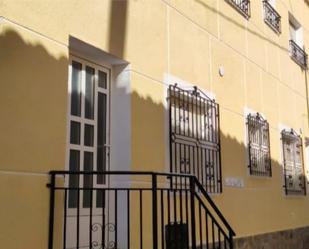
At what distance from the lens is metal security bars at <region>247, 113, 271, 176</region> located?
8148mm

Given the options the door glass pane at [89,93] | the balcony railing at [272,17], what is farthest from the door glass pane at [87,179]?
→ the balcony railing at [272,17]

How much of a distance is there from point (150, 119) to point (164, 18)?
4.69 feet

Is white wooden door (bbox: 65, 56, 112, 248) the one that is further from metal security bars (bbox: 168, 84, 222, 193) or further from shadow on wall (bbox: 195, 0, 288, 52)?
shadow on wall (bbox: 195, 0, 288, 52)

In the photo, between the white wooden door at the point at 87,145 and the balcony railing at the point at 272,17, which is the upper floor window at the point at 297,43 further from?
the white wooden door at the point at 87,145

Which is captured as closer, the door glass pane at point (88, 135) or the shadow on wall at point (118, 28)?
the door glass pane at point (88, 135)

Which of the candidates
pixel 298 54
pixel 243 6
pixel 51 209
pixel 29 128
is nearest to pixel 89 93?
pixel 29 128

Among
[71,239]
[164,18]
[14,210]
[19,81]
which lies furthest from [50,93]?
[164,18]

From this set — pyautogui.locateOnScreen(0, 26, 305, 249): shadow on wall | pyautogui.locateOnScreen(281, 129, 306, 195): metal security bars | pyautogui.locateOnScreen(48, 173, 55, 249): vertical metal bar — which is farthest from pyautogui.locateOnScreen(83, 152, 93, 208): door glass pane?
pyautogui.locateOnScreen(281, 129, 306, 195): metal security bars

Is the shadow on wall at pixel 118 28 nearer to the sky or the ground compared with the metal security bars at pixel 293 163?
nearer to the sky

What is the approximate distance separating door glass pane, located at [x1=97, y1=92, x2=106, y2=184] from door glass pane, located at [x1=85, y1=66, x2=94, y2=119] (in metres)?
0.15

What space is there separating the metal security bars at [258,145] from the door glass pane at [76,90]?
3960mm

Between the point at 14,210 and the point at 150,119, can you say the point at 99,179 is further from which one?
the point at 14,210

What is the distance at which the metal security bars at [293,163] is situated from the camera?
32.4 feet

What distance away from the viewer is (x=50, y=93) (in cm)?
424
